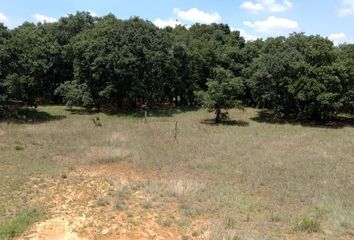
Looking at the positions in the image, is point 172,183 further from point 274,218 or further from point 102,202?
point 274,218

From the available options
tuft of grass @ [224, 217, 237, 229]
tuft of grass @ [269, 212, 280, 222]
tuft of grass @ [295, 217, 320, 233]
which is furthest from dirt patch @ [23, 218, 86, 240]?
tuft of grass @ [295, 217, 320, 233]

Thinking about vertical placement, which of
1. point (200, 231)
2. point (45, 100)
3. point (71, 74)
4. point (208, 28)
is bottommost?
point (200, 231)

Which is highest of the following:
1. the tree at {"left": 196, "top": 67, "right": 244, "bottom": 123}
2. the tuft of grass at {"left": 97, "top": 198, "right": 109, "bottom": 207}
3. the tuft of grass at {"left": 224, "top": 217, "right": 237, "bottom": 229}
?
the tree at {"left": 196, "top": 67, "right": 244, "bottom": 123}

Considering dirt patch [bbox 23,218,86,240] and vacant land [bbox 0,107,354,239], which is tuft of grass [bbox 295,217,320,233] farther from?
dirt patch [bbox 23,218,86,240]

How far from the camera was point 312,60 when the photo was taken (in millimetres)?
42750

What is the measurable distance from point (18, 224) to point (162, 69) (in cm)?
3512

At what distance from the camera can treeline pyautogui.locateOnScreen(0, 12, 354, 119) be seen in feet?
134

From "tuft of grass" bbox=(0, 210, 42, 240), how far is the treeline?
2530cm

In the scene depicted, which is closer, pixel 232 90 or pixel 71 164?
pixel 71 164

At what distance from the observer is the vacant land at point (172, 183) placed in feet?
49.2

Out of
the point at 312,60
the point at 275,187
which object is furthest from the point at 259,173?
the point at 312,60

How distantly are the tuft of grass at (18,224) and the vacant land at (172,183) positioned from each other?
35 mm

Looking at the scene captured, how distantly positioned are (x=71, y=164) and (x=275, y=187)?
11415 mm

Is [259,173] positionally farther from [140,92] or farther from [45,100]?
[45,100]
